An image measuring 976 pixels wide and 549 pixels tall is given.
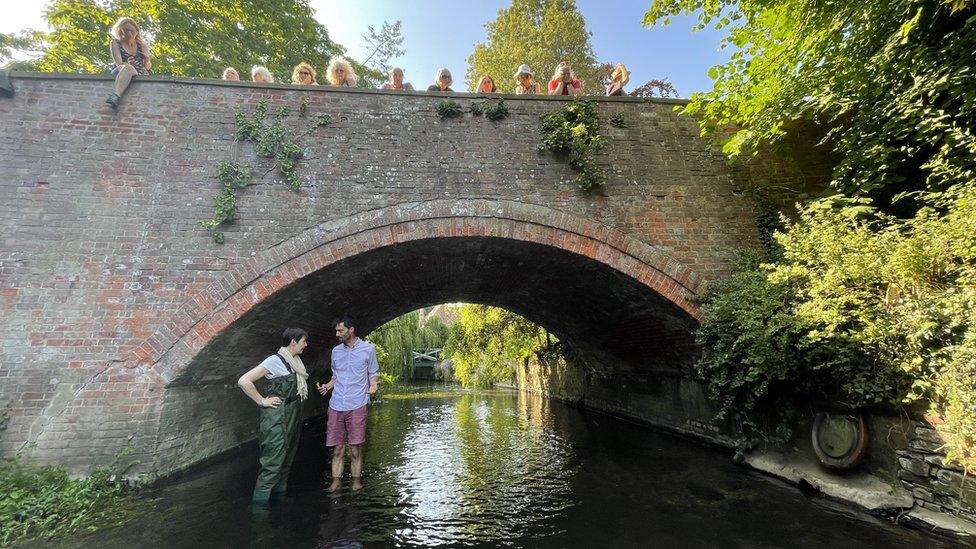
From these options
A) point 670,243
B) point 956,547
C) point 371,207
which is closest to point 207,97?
point 371,207

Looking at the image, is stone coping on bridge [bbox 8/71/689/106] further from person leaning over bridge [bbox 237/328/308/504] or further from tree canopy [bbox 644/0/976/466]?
person leaning over bridge [bbox 237/328/308/504]

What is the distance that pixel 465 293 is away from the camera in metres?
9.52

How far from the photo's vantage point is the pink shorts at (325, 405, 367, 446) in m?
4.64

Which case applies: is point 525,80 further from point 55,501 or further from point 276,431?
point 55,501

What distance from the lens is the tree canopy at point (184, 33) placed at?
35.7ft

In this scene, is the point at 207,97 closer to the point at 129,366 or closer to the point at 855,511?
the point at 129,366

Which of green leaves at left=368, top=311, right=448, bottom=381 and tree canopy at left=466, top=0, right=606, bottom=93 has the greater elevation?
tree canopy at left=466, top=0, right=606, bottom=93

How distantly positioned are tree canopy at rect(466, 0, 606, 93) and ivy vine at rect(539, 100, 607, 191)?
11242mm

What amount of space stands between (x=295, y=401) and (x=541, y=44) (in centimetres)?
1689

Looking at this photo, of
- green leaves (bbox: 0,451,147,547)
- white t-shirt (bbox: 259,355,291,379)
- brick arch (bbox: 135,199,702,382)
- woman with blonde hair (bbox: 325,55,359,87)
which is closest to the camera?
green leaves (bbox: 0,451,147,547)

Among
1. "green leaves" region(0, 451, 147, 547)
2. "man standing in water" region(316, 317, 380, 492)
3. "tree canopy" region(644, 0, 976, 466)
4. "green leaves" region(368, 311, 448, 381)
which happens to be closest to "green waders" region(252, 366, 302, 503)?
"man standing in water" region(316, 317, 380, 492)

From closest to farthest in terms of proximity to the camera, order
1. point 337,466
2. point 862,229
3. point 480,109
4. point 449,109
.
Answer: point 862,229
point 337,466
point 449,109
point 480,109

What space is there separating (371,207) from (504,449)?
4295mm

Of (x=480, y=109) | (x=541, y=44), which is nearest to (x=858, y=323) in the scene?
(x=480, y=109)
